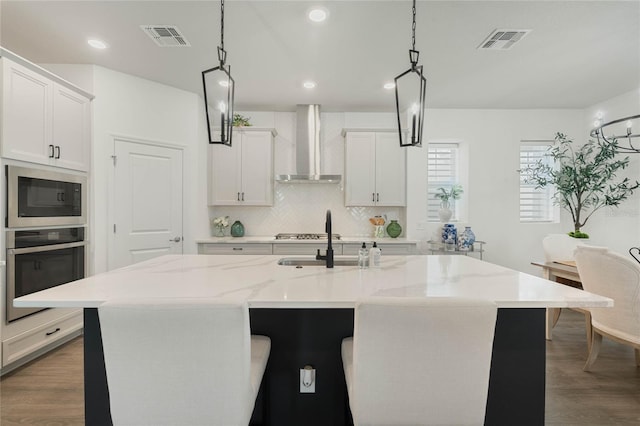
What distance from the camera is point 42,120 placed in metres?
2.61

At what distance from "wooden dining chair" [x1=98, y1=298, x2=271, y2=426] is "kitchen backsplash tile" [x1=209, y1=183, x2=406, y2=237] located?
11.6 feet

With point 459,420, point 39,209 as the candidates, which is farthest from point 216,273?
point 39,209

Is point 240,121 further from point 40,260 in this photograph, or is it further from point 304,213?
point 40,260

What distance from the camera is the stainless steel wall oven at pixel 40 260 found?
236cm

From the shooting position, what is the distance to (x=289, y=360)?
160cm

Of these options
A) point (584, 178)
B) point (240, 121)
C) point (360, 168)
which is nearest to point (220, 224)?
point (240, 121)

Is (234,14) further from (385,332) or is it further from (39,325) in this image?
(39,325)

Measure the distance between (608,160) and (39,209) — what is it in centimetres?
615

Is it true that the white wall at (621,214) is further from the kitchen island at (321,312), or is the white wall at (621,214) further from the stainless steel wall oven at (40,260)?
the stainless steel wall oven at (40,260)

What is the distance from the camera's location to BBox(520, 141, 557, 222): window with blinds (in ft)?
15.0

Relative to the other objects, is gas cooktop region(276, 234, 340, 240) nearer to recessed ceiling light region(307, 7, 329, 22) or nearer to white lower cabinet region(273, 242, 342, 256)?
white lower cabinet region(273, 242, 342, 256)

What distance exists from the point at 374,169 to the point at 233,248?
7.03ft

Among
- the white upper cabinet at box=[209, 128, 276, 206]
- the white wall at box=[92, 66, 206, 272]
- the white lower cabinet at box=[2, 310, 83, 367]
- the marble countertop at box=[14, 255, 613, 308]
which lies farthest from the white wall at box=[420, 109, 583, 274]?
the white lower cabinet at box=[2, 310, 83, 367]

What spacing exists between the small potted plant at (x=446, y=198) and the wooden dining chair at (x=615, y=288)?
2.01 m
